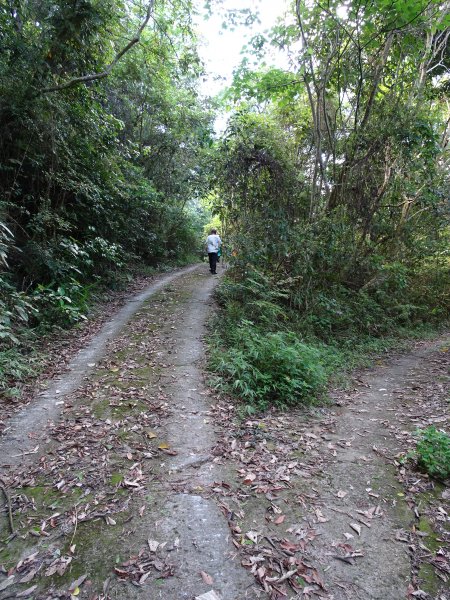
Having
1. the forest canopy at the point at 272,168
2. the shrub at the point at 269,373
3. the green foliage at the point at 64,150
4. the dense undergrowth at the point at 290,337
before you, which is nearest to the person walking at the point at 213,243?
the forest canopy at the point at 272,168

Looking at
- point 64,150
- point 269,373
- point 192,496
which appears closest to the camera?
point 192,496

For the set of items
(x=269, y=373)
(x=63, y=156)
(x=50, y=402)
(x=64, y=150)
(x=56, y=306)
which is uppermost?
(x=64, y=150)

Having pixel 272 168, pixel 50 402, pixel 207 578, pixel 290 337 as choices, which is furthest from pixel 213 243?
pixel 207 578

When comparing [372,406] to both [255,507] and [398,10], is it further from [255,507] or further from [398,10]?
[398,10]

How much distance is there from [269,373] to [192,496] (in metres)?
2.82

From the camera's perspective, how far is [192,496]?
11.3ft

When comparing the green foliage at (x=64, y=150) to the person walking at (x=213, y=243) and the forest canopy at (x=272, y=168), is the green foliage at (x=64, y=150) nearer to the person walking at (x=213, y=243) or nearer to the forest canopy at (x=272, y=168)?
the forest canopy at (x=272, y=168)

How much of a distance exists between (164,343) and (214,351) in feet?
3.92

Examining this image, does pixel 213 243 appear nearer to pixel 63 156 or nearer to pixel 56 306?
pixel 63 156

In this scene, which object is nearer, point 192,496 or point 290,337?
point 192,496

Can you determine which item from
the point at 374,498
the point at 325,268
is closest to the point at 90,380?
the point at 374,498

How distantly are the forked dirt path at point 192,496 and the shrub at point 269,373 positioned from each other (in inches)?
14.7

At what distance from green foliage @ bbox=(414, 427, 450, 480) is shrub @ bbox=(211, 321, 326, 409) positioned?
6.37 ft

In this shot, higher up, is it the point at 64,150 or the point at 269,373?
the point at 64,150
